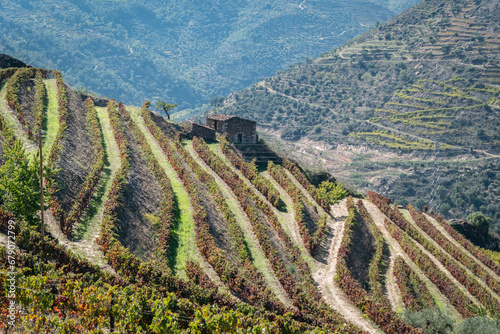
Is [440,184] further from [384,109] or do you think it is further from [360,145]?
[384,109]

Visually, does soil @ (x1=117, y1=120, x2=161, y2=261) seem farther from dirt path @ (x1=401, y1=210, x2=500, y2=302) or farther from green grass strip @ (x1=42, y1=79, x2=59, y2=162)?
dirt path @ (x1=401, y1=210, x2=500, y2=302)

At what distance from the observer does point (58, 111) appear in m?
51.9

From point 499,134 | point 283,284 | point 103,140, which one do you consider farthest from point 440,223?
point 499,134

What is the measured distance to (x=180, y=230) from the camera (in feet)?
119

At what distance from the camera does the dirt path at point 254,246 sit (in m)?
32.1

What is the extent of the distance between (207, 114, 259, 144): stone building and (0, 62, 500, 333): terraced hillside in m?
5.66

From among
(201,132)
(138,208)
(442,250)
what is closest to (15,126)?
(138,208)

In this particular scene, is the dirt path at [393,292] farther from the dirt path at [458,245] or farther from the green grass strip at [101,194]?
the green grass strip at [101,194]

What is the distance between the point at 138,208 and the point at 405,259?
2846 cm

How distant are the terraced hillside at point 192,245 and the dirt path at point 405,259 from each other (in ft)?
0.69

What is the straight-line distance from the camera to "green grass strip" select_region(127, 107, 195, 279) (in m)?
31.7

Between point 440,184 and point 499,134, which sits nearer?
point 440,184

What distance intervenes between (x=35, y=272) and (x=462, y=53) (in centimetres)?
19944

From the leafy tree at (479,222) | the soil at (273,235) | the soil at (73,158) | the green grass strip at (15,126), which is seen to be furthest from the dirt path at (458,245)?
the green grass strip at (15,126)
